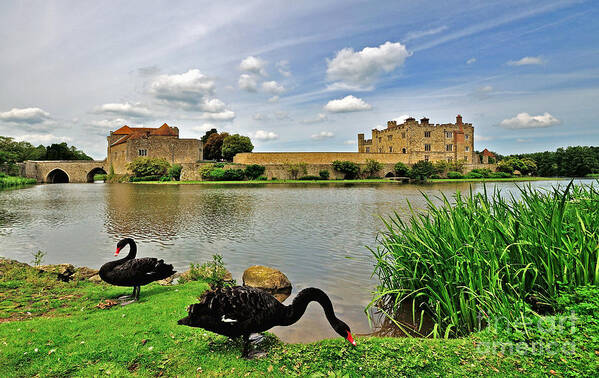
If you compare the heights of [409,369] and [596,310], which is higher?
[596,310]

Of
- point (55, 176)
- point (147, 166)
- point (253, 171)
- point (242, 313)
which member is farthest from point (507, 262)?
point (55, 176)

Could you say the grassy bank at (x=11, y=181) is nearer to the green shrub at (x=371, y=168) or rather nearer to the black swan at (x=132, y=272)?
the black swan at (x=132, y=272)

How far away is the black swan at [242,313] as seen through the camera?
382cm

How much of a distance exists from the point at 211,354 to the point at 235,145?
70.9 m

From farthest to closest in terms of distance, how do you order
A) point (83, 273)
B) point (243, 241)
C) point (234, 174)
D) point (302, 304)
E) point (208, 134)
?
point (208, 134), point (234, 174), point (243, 241), point (83, 273), point (302, 304)

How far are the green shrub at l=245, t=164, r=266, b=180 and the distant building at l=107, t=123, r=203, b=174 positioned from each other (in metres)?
13.8

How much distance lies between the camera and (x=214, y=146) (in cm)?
8238

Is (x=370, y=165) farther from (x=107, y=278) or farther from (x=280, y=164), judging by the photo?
(x=107, y=278)

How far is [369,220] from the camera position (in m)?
17.2

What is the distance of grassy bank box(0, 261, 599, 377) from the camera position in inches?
134

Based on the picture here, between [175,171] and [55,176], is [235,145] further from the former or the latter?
[55,176]

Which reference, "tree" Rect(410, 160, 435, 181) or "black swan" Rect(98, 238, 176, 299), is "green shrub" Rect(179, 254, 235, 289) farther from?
"tree" Rect(410, 160, 435, 181)

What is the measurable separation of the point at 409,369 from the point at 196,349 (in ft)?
8.09

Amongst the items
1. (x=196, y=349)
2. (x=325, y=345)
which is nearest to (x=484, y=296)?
(x=325, y=345)
